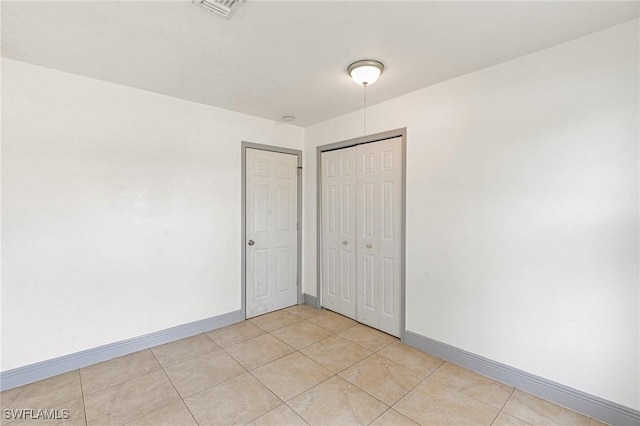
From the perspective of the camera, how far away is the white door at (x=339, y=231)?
141 inches

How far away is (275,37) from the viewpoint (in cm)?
193

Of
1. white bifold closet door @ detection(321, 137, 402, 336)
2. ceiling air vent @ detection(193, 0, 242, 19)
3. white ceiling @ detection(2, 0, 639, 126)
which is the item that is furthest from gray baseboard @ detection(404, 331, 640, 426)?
ceiling air vent @ detection(193, 0, 242, 19)

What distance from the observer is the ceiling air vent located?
5.23ft

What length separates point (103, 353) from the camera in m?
2.61

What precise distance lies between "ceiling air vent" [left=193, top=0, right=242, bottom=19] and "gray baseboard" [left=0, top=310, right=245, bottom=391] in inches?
114

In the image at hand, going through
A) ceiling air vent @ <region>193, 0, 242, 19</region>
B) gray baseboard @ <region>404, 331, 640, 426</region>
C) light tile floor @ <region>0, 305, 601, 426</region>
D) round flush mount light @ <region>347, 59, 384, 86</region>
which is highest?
ceiling air vent @ <region>193, 0, 242, 19</region>

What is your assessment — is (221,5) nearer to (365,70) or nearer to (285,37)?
(285,37)

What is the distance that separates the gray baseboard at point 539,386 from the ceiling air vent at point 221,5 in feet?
10.1

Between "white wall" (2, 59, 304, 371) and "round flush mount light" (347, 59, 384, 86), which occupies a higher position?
"round flush mount light" (347, 59, 384, 86)

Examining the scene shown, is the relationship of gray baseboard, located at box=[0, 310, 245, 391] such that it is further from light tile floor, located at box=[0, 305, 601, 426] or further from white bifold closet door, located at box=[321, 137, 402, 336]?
white bifold closet door, located at box=[321, 137, 402, 336]

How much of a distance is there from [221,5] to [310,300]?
3.51m

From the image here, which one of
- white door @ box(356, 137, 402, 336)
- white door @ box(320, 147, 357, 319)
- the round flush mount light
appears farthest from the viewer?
white door @ box(320, 147, 357, 319)

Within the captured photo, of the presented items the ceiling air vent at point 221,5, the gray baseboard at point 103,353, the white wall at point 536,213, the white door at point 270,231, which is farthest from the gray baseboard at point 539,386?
the ceiling air vent at point 221,5

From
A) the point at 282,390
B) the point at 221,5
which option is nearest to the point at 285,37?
the point at 221,5
